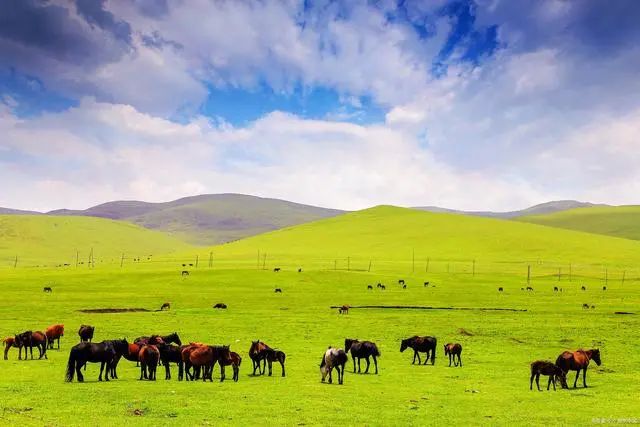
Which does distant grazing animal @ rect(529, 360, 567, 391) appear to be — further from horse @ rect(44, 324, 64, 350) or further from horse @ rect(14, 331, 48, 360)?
horse @ rect(44, 324, 64, 350)

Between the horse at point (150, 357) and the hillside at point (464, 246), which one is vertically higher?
the hillside at point (464, 246)

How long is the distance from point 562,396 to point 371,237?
172 meters

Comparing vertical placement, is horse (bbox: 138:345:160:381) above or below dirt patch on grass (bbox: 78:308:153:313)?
above

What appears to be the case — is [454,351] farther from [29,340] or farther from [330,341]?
[29,340]

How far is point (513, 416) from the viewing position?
1956 centimetres

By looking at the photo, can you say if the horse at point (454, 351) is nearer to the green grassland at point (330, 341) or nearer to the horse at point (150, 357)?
the green grassland at point (330, 341)

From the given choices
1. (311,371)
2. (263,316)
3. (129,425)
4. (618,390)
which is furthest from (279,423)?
(263,316)

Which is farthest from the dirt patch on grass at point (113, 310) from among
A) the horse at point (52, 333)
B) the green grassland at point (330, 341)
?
the horse at point (52, 333)

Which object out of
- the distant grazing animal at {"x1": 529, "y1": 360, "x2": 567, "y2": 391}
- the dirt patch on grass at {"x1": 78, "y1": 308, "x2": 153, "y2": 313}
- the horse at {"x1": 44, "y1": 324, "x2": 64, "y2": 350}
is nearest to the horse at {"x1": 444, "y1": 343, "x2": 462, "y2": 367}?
the distant grazing animal at {"x1": 529, "y1": 360, "x2": 567, "y2": 391}

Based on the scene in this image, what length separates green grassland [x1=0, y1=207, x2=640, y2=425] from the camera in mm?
19469

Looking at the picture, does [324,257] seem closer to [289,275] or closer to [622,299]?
[289,275]

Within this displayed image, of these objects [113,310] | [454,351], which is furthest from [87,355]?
[113,310]

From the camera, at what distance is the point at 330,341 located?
129 ft

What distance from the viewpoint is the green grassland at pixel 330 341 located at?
19.5m
